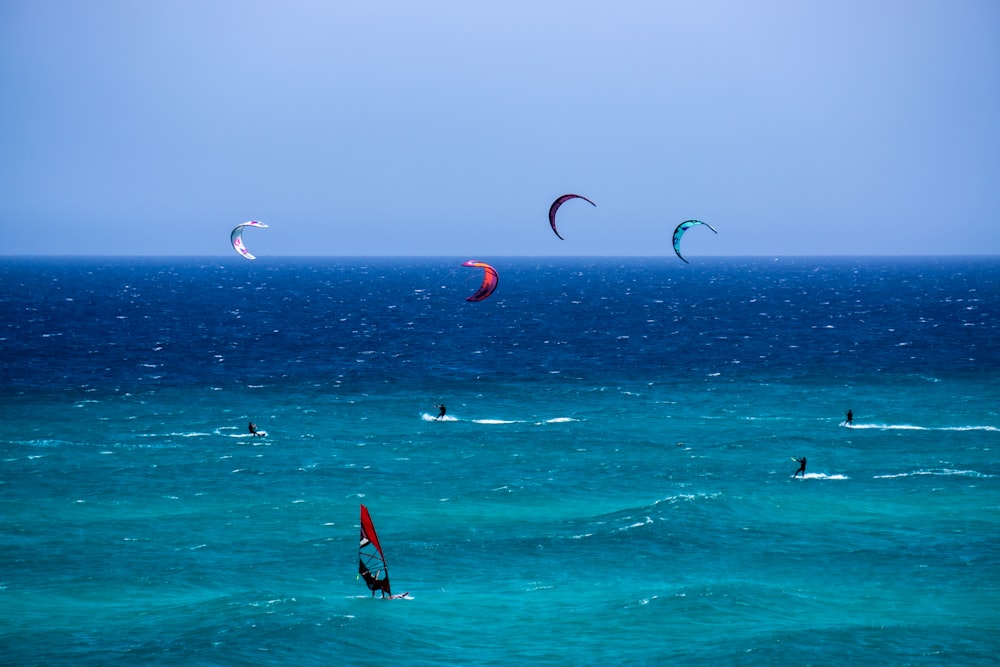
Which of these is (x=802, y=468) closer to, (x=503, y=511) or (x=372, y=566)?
(x=503, y=511)

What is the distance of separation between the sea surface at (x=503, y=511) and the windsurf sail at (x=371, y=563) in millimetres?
825

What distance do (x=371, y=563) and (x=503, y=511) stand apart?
33.6 ft

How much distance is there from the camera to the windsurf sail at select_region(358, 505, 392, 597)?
38219 millimetres

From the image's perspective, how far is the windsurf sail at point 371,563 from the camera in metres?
38.2

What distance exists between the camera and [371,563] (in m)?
48.9

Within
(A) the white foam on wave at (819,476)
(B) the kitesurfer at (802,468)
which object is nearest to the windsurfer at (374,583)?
(B) the kitesurfer at (802,468)

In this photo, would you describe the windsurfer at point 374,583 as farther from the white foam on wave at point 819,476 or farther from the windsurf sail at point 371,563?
the white foam on wave at point 819,476

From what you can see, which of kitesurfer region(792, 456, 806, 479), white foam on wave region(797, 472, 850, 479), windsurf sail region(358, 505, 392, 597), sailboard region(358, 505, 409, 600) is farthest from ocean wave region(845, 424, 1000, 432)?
sailboard region(358, 505, 409, 600)

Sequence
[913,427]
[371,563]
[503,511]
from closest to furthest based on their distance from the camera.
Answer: [371,563] → [503,511] → [913,427]

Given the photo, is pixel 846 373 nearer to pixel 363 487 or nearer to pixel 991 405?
pixel 991 405

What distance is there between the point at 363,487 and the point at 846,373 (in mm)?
60666

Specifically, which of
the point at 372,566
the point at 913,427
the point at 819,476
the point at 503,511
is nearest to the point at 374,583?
the point at 372,566

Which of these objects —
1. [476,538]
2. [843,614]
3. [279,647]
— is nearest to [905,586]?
[843,614]

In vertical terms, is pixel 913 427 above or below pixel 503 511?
above
